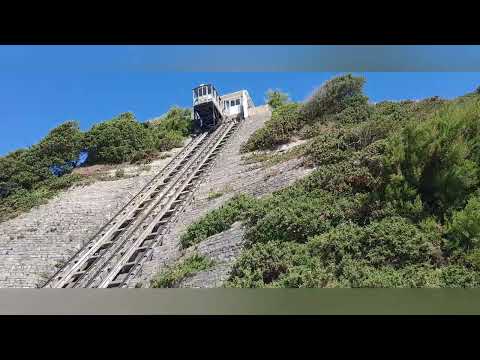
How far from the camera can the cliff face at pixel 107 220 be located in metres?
6.79

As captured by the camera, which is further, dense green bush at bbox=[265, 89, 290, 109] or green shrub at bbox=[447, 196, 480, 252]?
dense green bush at bbox=[265, 89, 290, 109]

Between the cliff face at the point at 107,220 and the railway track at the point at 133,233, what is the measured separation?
20 cm

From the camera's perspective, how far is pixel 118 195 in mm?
11016

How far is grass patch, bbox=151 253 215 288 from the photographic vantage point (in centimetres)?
612

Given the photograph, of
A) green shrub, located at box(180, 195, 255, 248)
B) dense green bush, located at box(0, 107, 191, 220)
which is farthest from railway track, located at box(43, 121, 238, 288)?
dense green bush, located at box(0, 107, 191, 220)

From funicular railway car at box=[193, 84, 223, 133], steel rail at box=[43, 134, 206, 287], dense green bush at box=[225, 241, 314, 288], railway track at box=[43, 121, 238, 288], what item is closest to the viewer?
dense green bush at box=[225, 241, 314, 288]

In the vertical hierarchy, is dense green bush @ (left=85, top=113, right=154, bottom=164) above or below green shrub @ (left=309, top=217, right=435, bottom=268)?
above

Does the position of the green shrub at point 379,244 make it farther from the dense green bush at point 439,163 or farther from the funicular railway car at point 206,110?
the funicular railway car at point 206,110

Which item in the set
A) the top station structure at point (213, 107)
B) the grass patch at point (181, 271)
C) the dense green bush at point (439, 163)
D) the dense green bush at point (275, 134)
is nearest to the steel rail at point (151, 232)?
the grass patch at point (181, 271)

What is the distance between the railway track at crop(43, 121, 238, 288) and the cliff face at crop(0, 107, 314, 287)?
7.7 inches

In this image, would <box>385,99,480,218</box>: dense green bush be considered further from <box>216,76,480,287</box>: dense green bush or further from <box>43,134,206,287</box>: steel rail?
<box>43,134,206,287</box>: steel rail

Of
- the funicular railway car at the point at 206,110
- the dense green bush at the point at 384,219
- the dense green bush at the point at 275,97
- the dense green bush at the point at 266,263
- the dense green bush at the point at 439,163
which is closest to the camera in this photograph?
the dense green bush at the point at 384,219

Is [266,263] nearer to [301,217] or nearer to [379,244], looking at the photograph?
[301,217]

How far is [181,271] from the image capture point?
244 inches
